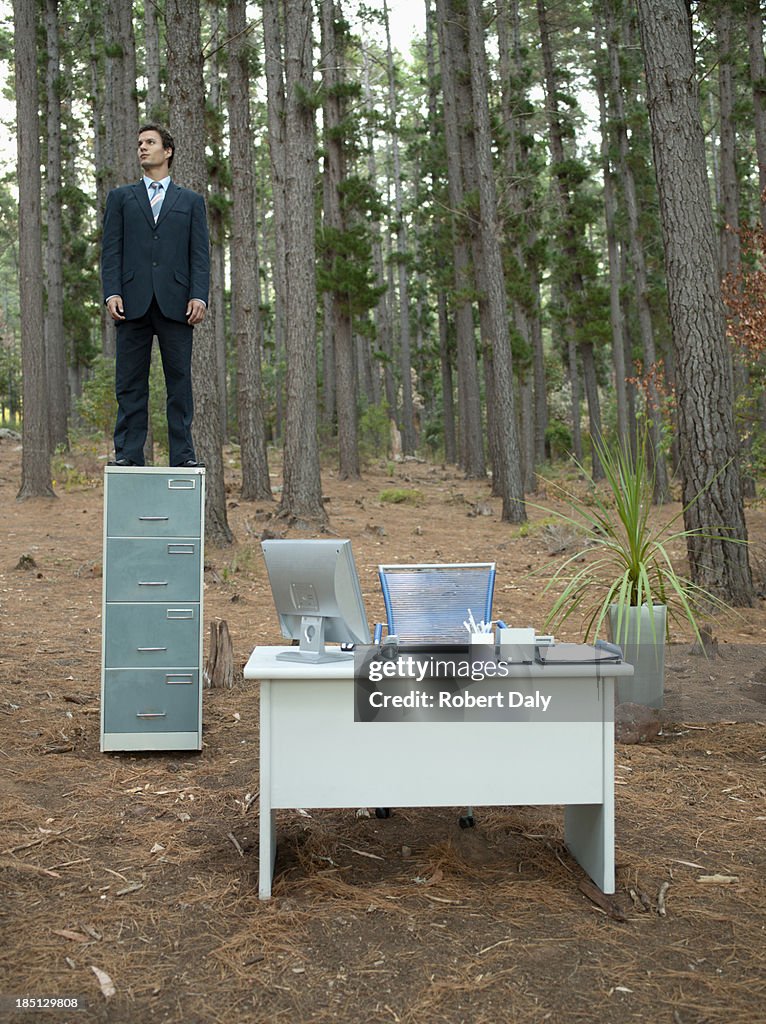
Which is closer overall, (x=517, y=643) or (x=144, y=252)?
(x=517, y=643)

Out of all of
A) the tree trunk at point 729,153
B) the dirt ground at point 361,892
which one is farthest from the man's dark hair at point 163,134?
the tree trunk at point 729,153

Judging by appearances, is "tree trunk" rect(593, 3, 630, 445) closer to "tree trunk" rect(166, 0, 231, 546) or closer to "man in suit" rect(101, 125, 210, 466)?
"tree trunk" rect(166, 0, 231, 546)

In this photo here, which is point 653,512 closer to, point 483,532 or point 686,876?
point 483,532

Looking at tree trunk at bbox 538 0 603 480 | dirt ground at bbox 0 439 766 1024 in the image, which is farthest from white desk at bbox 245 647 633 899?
tree trunk at bbox 538 0 603 480

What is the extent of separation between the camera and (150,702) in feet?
16.7

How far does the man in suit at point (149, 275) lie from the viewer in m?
5.15

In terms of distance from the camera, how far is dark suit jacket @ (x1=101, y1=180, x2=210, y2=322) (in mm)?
5152

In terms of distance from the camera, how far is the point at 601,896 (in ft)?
11.1

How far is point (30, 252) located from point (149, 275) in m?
9.72

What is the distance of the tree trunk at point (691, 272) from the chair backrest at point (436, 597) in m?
4.34

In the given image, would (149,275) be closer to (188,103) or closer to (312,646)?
(312,646)

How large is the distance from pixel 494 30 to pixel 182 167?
60.6 feet

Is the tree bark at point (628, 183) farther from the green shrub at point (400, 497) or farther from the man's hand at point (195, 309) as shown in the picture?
the man's hand at point (195, 309)

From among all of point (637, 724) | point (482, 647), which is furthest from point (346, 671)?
point (637, 724)
